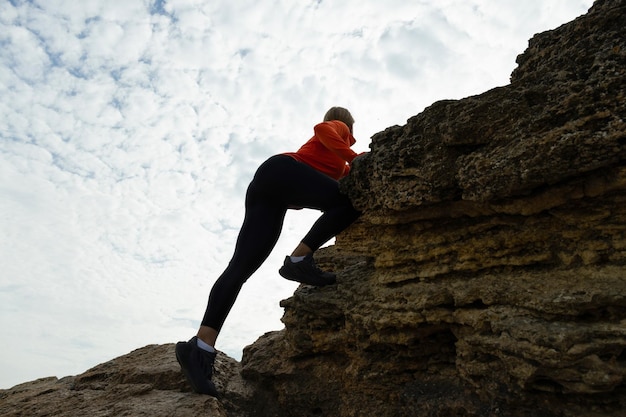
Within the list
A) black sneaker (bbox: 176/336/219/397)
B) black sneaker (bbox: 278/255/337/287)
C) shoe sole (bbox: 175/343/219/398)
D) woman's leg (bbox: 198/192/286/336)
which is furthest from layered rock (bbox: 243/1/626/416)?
black sneaker (bbox: 176/336/219/397)

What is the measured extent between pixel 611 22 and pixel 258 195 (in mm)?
4116

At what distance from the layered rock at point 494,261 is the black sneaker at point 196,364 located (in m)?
1.06

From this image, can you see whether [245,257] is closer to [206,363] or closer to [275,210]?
[275,210]

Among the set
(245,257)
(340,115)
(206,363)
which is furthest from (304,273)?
(340,115)

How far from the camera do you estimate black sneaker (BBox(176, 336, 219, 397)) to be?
5316 mm

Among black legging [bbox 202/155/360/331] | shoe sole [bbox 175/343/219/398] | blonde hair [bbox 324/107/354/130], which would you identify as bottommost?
shoe sole [bbox 175/343/219/398]

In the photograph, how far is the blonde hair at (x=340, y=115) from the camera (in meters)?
6.51

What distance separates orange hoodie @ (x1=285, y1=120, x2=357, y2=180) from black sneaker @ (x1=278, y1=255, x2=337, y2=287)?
122 centimetres

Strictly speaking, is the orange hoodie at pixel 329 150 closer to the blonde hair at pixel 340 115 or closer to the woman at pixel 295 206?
the woman at pixel 295 206

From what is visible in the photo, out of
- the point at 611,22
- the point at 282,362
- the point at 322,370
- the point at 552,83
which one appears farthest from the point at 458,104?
the point at 282,362

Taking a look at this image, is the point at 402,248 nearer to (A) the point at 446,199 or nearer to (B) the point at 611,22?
(A) the point at 446,199

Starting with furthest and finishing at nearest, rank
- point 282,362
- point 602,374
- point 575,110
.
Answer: point 282,362 → point 575,110 → point 602,374

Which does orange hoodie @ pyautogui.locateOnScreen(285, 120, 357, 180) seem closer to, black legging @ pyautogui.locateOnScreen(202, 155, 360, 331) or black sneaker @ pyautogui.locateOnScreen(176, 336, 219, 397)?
black legging @ pyautogui.locateOnScreen(202, 155, 360, 331)

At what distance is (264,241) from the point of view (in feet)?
19.2
